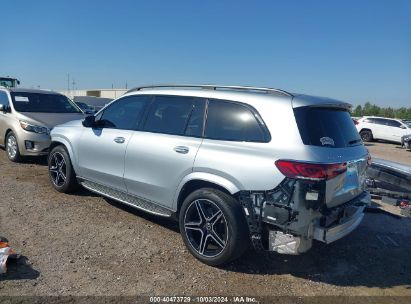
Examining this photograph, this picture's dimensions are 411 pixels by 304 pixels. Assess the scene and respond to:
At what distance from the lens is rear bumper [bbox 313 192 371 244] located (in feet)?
11.9

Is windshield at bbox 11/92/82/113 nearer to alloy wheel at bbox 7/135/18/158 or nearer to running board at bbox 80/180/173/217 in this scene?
alloy wheel at bbox 7/135/18/158

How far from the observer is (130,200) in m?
5.15

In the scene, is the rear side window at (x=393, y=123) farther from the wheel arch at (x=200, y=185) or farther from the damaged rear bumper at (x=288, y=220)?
the wheel arch at (x=200, y=185)

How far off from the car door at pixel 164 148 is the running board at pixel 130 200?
0.09 m

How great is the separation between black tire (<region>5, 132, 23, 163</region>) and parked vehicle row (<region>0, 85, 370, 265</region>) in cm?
445

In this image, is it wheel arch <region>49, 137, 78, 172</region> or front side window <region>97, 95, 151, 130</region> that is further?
wheel arch <region>49, 137, 78, 172</region>

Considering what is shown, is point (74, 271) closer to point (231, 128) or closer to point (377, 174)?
point (231, 128)

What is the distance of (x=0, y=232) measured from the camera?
4711 mm

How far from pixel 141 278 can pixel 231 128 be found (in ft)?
5.78

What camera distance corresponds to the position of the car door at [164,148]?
437cm

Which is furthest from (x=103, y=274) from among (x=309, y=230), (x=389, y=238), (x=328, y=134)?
(x=389, y=238)

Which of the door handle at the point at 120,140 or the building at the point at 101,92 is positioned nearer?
the door handle at the point at 120,140

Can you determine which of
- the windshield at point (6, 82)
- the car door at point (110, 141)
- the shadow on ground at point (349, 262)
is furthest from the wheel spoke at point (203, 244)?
the windshield at point (6, 82)

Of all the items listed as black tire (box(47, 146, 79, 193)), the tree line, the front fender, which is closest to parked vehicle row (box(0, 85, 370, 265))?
the front fender
